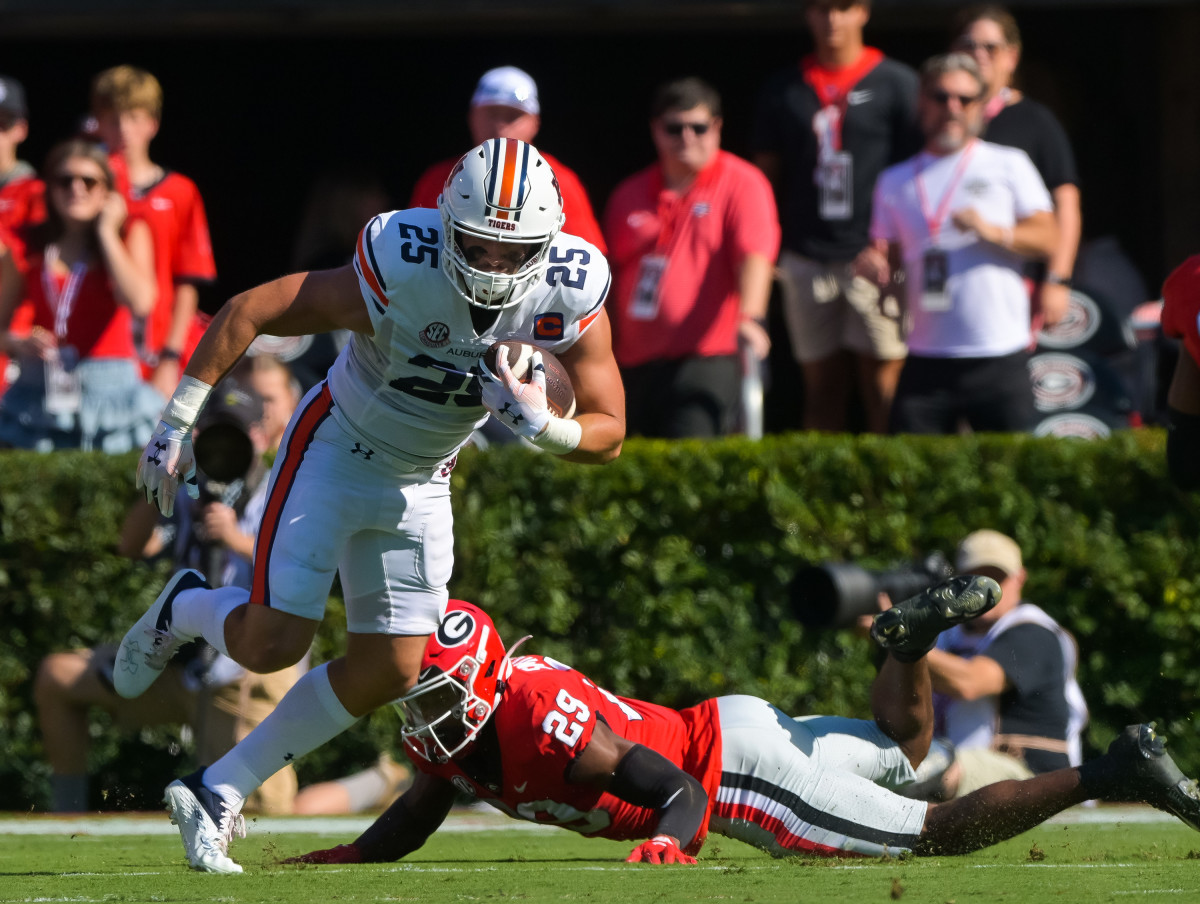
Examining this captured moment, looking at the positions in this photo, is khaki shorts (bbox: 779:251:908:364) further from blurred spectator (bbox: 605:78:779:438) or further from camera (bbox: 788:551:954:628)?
camera (bbox: 788:551:954:628)

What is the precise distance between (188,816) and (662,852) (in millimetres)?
1395

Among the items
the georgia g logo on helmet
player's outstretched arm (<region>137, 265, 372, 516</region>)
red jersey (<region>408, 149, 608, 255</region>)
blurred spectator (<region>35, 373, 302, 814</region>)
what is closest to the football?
player's outstretched arm (<region>137, 265, 372, 516</region>)

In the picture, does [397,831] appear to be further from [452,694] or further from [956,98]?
[956,98]

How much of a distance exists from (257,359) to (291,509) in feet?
9.60

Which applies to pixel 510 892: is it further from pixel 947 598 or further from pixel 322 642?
pixel 322 642

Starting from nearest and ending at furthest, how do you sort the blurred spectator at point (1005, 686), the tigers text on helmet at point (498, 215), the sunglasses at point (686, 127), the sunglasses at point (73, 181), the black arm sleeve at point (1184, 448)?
the tigers text on helmet at point (498, 215) → the black arm sleeve at point (1184, 448) → the blurred spectator at point (1005, 686) → the sunglasses at point (73, 181) → the sunglasses at point (686, 127)

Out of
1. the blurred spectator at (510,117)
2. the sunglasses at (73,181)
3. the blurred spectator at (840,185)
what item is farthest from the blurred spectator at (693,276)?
the sunglasses at (73,181)

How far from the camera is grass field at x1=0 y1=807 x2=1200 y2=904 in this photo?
4328mm

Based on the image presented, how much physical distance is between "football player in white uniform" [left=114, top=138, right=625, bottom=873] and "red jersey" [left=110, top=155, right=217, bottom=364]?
3583mm

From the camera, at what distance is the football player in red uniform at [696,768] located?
516 cm

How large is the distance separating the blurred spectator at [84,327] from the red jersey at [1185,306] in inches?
187

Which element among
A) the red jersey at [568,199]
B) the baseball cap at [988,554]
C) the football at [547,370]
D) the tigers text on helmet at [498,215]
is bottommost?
the baseball cap at [988,554]

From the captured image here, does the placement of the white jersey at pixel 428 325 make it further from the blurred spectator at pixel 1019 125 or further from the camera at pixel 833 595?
the blurred spectator at pixel 1019 125

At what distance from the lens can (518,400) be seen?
4.79 metres
